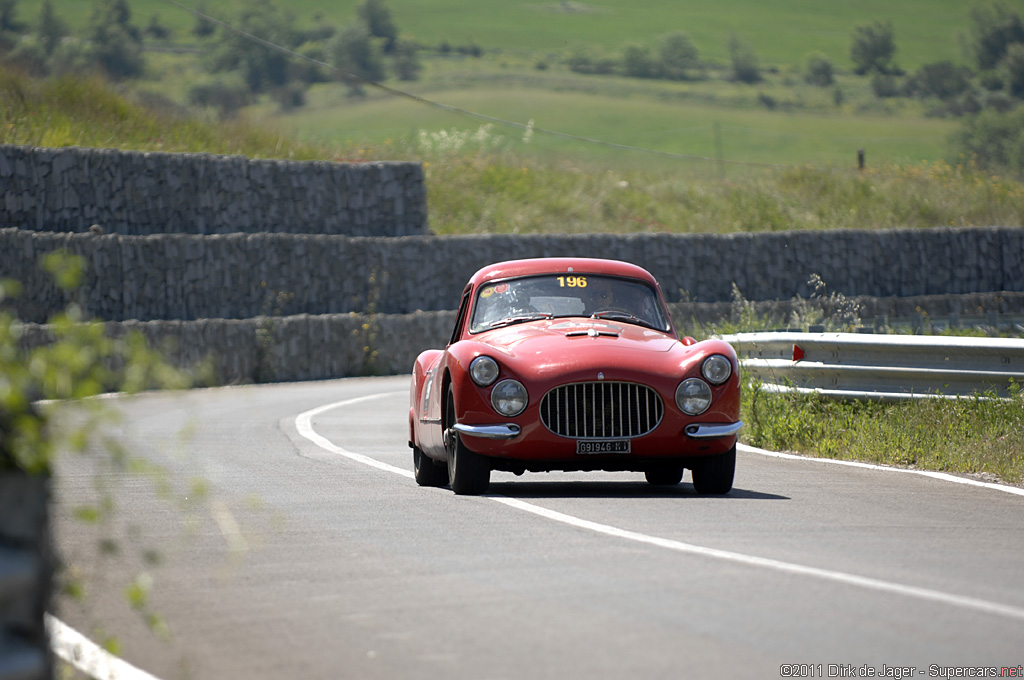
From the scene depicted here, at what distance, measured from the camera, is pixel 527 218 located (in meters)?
39.1

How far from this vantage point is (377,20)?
351 ft

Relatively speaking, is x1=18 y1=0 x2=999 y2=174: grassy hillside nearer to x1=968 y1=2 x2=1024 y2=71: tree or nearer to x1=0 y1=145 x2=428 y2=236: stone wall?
x1=968 y1=2 x2=1024 y2=71: tree

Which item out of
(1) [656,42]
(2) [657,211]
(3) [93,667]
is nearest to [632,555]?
(3) [93,667]

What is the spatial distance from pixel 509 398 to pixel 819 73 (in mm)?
95160

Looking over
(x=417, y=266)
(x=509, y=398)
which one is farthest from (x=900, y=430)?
(x=417, y=266)

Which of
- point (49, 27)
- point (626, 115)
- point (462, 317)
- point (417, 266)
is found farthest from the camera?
point (49, 27)

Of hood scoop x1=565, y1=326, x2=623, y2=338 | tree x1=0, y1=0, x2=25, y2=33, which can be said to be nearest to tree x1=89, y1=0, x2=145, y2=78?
tree x1=0, y1=0, x2=25, y2=33

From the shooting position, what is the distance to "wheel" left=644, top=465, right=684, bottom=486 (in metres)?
10.7

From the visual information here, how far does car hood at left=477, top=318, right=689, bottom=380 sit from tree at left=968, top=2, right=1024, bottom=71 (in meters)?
98.6

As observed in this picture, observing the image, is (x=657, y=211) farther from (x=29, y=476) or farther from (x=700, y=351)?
(x=29, y=476)

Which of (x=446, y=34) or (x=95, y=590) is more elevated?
(x=446, y=34)

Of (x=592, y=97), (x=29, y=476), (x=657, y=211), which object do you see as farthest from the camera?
(x=592, y=97)

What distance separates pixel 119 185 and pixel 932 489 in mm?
21925

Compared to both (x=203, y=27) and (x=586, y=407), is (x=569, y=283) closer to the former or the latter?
(x=586, y=407)
